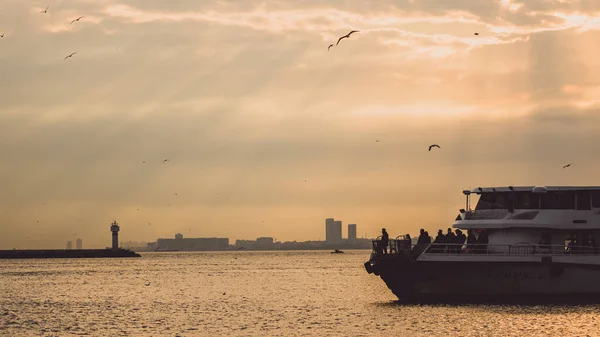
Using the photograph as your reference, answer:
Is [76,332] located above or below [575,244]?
below

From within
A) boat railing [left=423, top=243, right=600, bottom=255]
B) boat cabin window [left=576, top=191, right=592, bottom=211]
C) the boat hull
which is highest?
boat cabin window [left=576, top=191, right=592, bottom=211]

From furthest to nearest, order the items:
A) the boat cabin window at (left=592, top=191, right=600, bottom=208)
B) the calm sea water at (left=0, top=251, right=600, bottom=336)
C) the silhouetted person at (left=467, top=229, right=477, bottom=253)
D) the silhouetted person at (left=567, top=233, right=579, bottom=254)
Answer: the boat cabin window at (left=592, top=191, right=600, bottom=208), the silhouetted person at (left=467, top=229, right=477, bottom=253), the silhouetted person at (left=567, top=233, right=579, bottom=254), the calm sea water at (left=0, top=251, right=600, bottom=336)

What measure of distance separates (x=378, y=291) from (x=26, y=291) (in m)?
30.7

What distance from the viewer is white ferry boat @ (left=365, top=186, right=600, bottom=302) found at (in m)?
52.1

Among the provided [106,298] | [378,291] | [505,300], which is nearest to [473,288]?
[505,300]

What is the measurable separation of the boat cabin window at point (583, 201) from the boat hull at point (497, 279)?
3.29m

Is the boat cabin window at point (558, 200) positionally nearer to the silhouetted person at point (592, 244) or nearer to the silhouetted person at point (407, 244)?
the silhouetted person at point (592, 244)

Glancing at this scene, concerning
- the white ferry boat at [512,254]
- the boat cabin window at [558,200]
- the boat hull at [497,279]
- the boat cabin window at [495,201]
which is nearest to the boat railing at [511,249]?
the white ferry boat at [512,254]

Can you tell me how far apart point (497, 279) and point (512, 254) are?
1.50 metres

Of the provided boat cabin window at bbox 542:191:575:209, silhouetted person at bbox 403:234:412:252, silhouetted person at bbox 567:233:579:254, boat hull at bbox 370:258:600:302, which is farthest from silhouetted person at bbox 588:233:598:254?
silhouetted person at bbox 403:234:412:252

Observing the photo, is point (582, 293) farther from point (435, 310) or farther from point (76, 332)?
point (76, 332)

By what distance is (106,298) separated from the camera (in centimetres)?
7269

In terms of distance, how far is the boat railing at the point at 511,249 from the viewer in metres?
53.0

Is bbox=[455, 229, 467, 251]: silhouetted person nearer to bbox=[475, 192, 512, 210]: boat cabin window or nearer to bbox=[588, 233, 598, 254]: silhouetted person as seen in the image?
bbox=[475, 192, 512, 210]: boat cabin window
